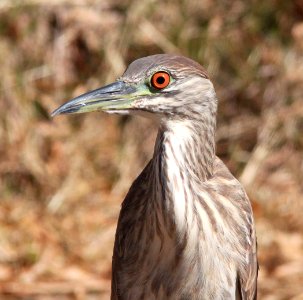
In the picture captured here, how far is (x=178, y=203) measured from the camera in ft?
13.9

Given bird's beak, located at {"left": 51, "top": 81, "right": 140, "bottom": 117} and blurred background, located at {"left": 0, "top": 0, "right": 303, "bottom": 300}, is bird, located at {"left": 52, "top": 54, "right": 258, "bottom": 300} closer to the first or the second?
bird's beak, located at {"left": 51, "top": 81, "right": 140, "bottom": 117}

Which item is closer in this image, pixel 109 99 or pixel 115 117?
pixel 109 99

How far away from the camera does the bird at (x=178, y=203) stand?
4188mm

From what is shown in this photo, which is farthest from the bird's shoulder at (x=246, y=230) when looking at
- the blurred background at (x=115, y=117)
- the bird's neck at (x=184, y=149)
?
the blurred background at (x=115, y=117)

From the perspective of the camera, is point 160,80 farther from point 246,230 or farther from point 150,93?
point 246,230

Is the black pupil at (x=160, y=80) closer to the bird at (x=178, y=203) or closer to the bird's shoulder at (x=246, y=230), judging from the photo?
the bird at (x=178, y=203)

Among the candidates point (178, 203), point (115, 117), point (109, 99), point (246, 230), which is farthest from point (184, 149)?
point (115, 117)

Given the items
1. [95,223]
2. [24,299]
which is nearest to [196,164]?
[24,299]

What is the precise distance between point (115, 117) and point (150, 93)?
141 inches

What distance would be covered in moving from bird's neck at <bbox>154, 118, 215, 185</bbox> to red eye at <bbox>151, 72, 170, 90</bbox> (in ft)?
0.50

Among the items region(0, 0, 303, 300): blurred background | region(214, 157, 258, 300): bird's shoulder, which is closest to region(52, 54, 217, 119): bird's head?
region(214, 157, 258, 300): bird's shoulder

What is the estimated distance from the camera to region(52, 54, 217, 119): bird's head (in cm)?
417

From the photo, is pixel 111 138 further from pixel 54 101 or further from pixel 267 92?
pixel 267 92

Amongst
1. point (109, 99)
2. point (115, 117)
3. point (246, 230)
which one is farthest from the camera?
point (115, 117)
